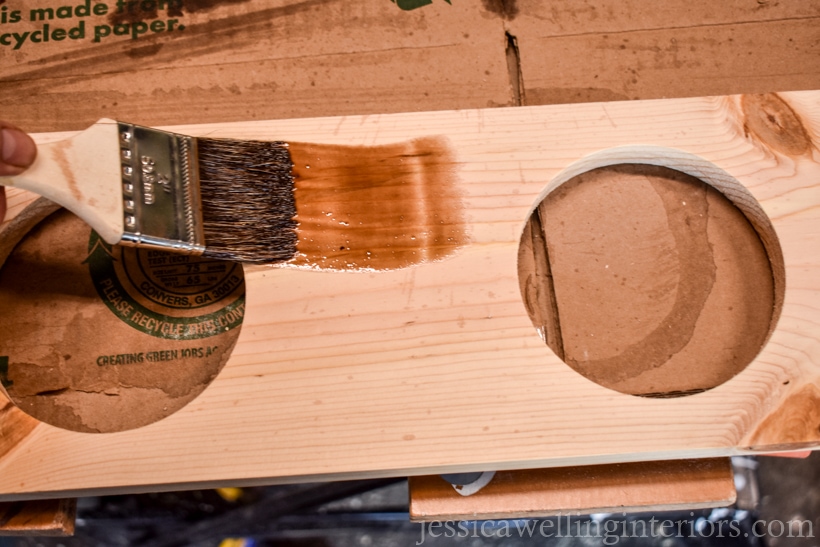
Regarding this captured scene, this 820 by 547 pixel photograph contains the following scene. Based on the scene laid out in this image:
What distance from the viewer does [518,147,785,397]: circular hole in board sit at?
1437mm

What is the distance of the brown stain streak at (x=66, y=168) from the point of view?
1127 millimetres

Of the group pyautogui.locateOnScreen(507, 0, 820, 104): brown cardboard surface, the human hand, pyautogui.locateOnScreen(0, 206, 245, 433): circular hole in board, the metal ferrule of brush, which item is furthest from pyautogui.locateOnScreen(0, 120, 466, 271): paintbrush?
pyautogui.locateOnScreen(507, 0, 820, 104): brown cardboard surface

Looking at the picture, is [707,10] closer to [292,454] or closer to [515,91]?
[515,91]

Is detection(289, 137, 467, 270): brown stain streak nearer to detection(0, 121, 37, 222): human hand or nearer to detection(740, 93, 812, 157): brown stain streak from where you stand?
detection(0, 121, 37, 222): human hand

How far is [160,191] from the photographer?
122 cm

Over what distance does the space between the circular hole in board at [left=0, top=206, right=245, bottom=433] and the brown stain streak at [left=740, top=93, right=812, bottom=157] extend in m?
1.30

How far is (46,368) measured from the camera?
4.79ft

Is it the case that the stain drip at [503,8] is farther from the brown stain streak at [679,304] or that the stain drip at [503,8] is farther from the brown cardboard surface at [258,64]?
the brown stain streak at [679,304]

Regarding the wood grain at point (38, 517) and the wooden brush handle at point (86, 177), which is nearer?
the wooden brush handle at point (86, 177)

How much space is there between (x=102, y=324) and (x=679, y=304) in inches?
55.9

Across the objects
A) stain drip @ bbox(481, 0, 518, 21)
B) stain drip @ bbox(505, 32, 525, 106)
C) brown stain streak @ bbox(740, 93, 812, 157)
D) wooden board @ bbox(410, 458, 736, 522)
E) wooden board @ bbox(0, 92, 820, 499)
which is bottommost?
wooden board @ bbox(410, 458, 736, 522)

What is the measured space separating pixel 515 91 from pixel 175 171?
1017 mm

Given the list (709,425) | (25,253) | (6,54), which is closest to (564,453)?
(709,425)

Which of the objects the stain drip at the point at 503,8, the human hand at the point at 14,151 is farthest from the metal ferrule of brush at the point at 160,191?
the stain drip at the point at 503,8
